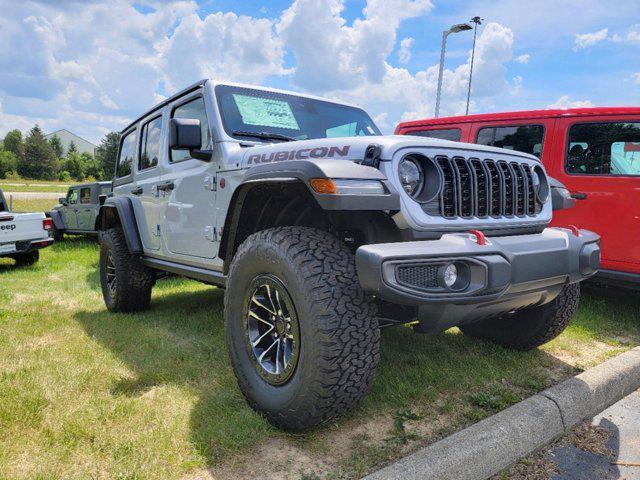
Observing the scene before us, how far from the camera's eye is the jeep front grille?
7.92 feet

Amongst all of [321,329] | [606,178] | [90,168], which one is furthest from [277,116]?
[90,168]

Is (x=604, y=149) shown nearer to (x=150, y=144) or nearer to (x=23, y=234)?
(x=150, y=144)

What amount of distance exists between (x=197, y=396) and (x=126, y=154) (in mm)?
3437

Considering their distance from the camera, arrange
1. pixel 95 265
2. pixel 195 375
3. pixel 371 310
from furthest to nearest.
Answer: pixel 95 265, pixel 195 375, pixel 371 310

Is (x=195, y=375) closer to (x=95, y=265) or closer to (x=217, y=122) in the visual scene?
(x=217, y=122)

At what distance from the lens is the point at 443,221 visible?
2.31 metres

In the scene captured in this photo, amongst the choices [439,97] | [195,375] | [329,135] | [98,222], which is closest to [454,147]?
[329,135]

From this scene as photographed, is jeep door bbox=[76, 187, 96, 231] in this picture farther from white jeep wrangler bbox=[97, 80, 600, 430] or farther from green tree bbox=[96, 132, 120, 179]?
green tree bbox=[96, 132, 120, 179]

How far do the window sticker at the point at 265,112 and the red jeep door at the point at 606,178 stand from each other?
2954mm

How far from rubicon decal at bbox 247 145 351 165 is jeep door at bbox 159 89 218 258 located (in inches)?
22.5

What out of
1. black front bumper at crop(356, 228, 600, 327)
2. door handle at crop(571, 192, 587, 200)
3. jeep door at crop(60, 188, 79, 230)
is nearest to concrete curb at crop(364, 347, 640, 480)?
black front bumper at crop(356, 228, 600, 327)

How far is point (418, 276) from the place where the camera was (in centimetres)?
203

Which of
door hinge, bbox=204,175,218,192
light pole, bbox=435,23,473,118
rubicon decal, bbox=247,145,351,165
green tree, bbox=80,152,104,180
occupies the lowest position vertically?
green tree, bbox=80,152,104,180

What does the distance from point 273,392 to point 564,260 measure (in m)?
1.55
